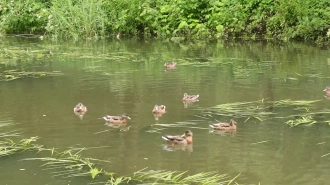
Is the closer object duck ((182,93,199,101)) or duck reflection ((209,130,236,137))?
duck reflection ((209,130,236,137))

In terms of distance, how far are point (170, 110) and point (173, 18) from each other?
14567 mm

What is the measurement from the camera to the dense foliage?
20.0 meters

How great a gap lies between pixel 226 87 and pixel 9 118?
13.7 ft

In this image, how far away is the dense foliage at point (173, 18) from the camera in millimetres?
19953

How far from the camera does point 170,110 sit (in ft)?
29.3

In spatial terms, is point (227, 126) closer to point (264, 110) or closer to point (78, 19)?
point (264, 110)

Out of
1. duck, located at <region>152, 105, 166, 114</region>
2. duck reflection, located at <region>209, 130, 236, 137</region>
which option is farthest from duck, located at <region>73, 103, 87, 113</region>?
duck reflection, located at <region>209, 130, 236, 137</region>

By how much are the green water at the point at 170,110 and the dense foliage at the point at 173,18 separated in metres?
2.98

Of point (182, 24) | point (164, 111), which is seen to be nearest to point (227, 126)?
point (164, 111)

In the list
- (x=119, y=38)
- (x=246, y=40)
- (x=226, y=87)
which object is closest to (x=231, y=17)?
(x=246, y=40)

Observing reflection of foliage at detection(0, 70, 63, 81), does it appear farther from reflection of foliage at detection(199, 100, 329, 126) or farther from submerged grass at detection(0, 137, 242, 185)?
submerged grass at detection(0, 137, 242, 185)

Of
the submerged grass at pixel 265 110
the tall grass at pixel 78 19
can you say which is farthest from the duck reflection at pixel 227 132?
the tall grass at pixel 78 19

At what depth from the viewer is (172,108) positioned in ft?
29.9

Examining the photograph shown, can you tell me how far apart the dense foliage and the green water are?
9.78ft
